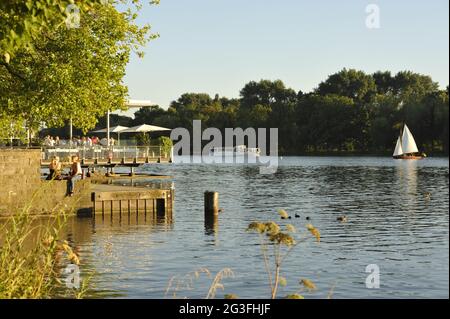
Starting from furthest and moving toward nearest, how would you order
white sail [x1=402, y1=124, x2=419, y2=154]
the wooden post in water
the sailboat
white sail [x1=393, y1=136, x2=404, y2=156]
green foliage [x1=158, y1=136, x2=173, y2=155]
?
white sail [x1=393, y1=136, x2=404, y2=156], the sailboat, white sail [x1=402, y1=124, x2=419, y2=154], green foliage [x1=158, y1=136, x2=173, y2=155], the wooden post in water

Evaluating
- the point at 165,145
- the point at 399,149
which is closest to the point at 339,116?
the point at 399,149

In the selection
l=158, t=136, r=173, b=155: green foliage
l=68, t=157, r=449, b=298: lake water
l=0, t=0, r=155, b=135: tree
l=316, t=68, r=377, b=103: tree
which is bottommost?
l=68, t=157, r=449, b=298: lake water

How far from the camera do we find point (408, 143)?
128 metres

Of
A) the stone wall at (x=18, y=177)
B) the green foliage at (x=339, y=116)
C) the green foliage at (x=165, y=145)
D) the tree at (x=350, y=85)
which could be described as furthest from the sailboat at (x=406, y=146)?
the stone wall at (x=18, y=177)

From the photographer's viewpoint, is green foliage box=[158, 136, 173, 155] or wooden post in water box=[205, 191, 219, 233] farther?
green foliage box=[158, 136, 173, 155]

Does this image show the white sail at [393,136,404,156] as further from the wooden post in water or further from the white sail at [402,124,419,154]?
the wooden post in water

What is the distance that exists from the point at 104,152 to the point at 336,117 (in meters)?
108

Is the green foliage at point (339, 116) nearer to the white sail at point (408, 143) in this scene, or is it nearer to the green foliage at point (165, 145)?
the white sail at point (408, 143)

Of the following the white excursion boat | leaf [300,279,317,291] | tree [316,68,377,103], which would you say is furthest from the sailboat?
leaf [300,279,317,291]

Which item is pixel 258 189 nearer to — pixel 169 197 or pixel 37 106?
pixel 169 197

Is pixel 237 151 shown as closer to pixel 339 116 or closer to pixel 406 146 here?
pixel 339 116

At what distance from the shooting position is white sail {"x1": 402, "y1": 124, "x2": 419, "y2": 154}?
Answer: 125606 mm

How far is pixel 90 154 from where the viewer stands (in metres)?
54.1
